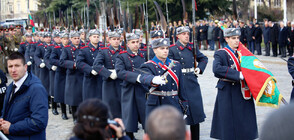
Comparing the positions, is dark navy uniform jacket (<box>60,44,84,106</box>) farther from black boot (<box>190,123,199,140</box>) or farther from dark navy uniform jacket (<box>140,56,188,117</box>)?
dark navy uniform jacket (<box>140,56,188,117</box>)

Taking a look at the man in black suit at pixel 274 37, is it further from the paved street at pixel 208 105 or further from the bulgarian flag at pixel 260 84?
the bulgarian flag at pixel 260 84

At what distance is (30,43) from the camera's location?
46.7 feet

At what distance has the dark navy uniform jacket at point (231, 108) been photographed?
240 inches

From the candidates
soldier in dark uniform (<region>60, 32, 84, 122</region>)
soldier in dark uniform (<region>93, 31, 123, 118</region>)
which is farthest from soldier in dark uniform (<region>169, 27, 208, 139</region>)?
soldier in dark uniform (<region>60, 32, 84, 122</region>)

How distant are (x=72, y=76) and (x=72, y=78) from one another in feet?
0.15

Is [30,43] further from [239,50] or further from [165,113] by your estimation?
[165,113]

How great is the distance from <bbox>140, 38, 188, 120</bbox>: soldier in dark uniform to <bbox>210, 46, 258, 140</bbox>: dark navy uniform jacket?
71 cm

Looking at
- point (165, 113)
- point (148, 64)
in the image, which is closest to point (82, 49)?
point (148, 64)

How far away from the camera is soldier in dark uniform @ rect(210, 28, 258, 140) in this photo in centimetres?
610

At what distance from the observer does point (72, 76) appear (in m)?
9.66

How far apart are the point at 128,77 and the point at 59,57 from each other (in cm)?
456

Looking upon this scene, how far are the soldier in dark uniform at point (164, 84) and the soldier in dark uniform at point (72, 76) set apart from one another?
13.0 feet

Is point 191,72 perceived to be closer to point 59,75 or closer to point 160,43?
point 160,43

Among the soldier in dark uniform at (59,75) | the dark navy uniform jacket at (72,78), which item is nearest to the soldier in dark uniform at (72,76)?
the dark navy uniform jacket at (72,78)
